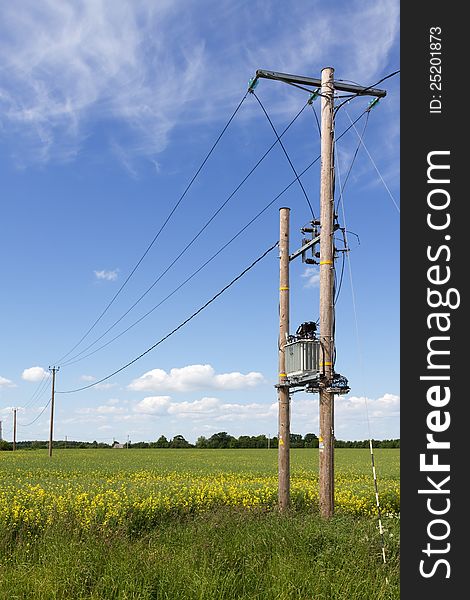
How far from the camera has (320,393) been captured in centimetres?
1188

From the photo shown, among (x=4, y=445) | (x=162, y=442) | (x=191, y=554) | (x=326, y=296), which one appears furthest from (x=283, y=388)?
(x=162, y=442)

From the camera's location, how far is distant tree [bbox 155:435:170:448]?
371 ft

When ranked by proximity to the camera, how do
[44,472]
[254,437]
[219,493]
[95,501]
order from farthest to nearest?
[254,437]
[44,472]
[219,493]
[95,501]

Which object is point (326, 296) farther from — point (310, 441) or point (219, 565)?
point (310, 441)

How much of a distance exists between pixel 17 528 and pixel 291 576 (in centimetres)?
677

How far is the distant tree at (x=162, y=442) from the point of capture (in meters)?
113

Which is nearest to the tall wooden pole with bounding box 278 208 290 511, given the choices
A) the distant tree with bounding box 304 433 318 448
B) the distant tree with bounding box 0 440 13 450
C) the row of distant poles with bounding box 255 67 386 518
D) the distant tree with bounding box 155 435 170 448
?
the row of distant poles with bounding box 255 67 386 518

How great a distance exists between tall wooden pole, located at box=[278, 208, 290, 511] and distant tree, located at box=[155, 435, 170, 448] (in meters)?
101

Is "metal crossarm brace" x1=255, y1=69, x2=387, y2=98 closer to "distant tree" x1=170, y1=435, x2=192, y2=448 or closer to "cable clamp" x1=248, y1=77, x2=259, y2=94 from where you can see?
"cable clamp" x1=248, y1=77, x2=259, y2=94

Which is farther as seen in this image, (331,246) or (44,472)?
(44,472)

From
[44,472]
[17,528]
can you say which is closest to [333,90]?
[17,528]

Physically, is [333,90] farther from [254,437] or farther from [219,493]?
[254,437]

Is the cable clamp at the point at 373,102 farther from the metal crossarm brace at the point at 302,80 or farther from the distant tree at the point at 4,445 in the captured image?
the distant tree at the point at 4,445

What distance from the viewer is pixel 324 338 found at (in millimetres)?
11961
